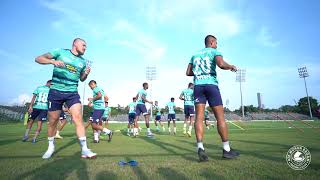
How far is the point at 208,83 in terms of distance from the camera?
19.1 feet

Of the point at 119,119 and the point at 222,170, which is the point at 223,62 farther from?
the point at 119,119

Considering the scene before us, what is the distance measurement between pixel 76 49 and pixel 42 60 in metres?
0.84

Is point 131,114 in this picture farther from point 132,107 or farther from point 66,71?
point 66,71

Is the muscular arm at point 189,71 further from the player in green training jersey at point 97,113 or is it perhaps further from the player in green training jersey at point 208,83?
the player in green training jersey at point 97,113

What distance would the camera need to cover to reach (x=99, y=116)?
425 inches

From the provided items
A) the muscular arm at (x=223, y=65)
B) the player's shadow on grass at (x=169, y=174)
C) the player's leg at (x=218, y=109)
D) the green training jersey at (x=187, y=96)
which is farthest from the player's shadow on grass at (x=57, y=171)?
the green training jersey at (x=187, y=96)

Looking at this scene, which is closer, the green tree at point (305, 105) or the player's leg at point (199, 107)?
the player's leg at point (199, 107)

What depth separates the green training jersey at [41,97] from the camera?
11062 mm

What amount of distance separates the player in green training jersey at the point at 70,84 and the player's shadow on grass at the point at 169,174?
201 centimetres

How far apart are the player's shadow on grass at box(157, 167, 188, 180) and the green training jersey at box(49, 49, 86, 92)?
9.78 feet

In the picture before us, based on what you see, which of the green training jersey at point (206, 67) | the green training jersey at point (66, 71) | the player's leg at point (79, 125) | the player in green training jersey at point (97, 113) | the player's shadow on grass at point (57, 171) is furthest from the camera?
the player in green training jersey at point (97, 113)

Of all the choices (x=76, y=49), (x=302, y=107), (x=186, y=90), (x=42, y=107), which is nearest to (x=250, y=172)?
(x=76, y=49)

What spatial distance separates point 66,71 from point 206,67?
312cm

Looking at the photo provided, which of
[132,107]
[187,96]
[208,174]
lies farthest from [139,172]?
[132,107]
